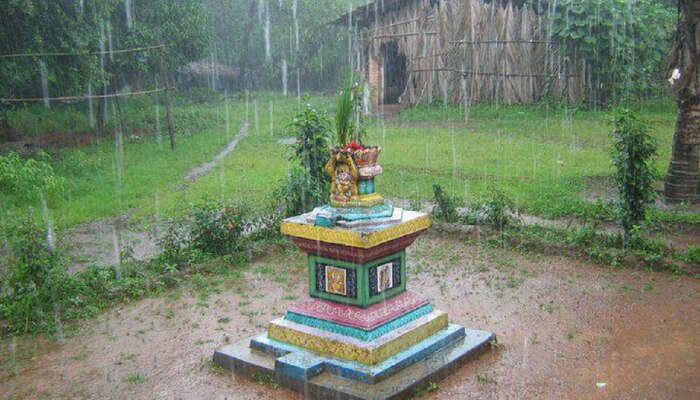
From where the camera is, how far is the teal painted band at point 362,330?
19.4ft

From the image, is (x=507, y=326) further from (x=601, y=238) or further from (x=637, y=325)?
(x=601, y=238)

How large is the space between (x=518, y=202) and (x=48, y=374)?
23.3ft

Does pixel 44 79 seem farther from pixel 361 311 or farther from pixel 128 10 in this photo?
pixel 361 311

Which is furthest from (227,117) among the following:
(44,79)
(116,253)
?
(116,253)

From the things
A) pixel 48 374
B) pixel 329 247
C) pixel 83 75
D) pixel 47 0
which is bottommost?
pixel 48 374

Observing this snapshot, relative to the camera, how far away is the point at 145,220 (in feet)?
36.6

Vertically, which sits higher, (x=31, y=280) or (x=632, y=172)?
(x=632, y=172)

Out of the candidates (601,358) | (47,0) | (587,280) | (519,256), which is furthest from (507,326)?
(47,0)

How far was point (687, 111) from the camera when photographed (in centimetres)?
1069

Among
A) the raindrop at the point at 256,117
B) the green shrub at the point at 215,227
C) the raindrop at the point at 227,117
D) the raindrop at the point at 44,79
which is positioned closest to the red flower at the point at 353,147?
the green shrub at the point at 215,227

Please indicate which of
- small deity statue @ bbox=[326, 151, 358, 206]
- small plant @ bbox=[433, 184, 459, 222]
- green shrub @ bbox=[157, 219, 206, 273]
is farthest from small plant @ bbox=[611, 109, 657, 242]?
green shrub @ bbox=[157, 219, 206, 273]

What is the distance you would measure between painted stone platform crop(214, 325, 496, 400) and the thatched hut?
14.3m

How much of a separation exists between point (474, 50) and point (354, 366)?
15768 millimetres

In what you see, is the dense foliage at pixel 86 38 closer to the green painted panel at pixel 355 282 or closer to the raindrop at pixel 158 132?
the raindrop at pixel 158 132
